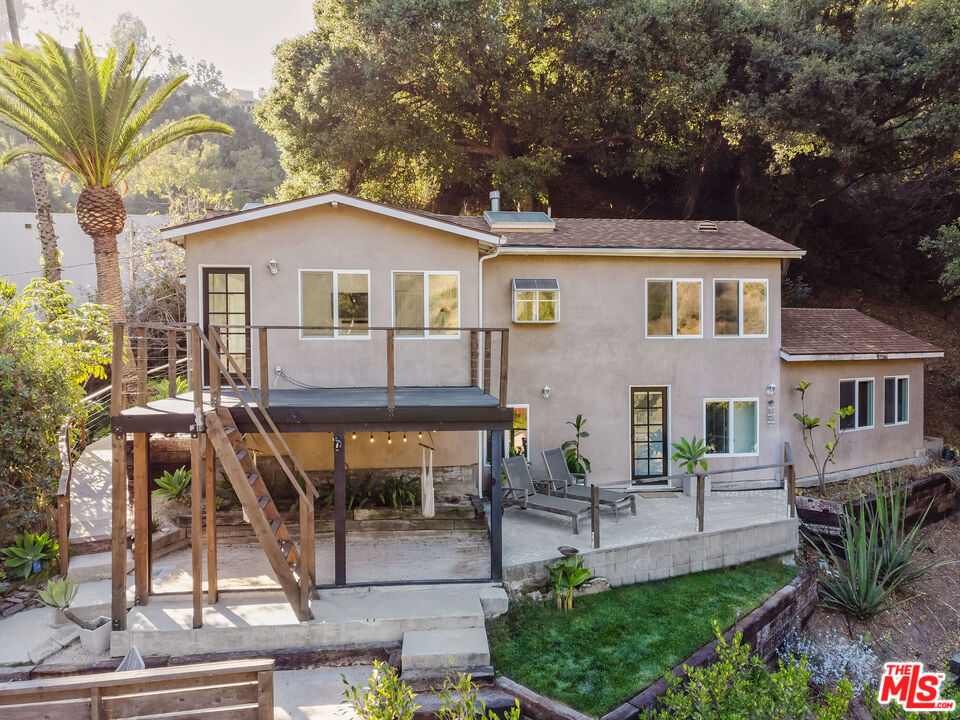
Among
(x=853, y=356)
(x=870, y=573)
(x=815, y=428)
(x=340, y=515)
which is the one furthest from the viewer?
(x=815, y=428)

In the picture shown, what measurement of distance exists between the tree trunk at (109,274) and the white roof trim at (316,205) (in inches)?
178

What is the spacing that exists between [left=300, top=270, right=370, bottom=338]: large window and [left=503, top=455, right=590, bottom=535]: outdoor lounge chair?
144 inches

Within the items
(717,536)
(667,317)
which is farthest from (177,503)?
(667,317)

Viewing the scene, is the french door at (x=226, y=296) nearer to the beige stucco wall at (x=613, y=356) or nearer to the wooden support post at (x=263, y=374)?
the wooden support post at (x=263, y=374)

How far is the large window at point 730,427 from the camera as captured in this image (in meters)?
13.4

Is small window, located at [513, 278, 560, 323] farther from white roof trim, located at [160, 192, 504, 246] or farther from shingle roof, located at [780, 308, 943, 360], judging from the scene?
shingle roof, located at [780, 308, 943, 360]

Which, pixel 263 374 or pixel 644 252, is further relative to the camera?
pixel 644 252

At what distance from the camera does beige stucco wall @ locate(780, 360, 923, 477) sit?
13898 millimetres

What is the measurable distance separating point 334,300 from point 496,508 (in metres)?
4.89

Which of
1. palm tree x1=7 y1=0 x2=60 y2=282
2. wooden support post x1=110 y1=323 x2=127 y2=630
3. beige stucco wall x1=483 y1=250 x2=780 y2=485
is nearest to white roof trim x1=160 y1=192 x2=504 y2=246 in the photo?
beige stucco wall x1=483 y1=250 x2=780 y2=485

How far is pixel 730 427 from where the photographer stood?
13.5 metres

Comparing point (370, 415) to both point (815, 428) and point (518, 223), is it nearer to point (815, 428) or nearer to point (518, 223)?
point (518, 223)

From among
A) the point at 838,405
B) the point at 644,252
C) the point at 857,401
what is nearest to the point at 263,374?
the point at 644,252

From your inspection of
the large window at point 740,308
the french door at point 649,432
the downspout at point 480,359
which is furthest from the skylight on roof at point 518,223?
the french door at point 649,432
